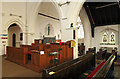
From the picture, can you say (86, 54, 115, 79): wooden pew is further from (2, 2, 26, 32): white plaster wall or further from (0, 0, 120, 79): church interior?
(2, 2, 26, 32): white plaster wall

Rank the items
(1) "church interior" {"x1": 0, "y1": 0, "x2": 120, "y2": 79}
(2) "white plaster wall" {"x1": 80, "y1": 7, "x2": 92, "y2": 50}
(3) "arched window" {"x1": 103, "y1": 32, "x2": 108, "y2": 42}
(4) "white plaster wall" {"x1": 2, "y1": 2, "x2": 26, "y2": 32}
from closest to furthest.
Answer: (1) "church interior" {"x1": 0, "y1": 0, "x2": 120, "y2": 79} → (4) "white plaster wall" {"x1": 2, "y1": 2, "x2": 26, "y2": 32} → (2) "white plaster wall" {"x1": 80, "y1": 7, "x2": 92, "y2": 50} → (3) "arched window" {"x1": 103, "y1": 32, "x2": 108, "y2": 42}

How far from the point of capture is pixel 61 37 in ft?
19.8

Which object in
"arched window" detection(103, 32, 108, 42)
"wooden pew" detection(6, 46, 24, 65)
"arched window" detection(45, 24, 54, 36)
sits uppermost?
"arched window" detection(45, 24, 54, 36)

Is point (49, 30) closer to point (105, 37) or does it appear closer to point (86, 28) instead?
point (86, 28)

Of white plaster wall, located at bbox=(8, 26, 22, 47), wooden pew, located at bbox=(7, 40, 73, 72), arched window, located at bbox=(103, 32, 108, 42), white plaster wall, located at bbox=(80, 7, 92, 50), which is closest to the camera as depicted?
wooden pew, located at bbox=(7, 40, 73, 72)

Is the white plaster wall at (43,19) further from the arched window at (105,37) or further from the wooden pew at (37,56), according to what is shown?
the arched window at (105,37)

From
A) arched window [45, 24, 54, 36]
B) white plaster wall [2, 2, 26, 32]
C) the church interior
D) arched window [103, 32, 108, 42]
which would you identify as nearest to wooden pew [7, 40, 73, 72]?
the church interior

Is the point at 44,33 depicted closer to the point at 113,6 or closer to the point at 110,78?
the point at 113,6

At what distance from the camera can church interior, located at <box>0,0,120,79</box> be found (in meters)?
3.65

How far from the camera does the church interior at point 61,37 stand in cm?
365

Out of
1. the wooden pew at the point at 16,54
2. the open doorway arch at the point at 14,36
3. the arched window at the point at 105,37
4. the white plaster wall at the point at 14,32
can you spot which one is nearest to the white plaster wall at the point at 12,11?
the wooden pew at the point at 16,54

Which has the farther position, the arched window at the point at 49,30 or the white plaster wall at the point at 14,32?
the arched window at the point at 49,30

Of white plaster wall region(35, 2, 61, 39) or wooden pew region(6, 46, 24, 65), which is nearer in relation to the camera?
wooden pew region(6, 46, 24, 65)

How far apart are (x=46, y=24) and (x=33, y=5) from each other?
4.73 metres
